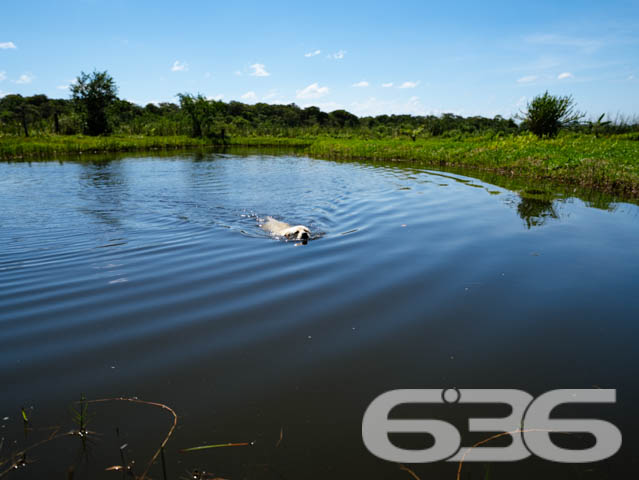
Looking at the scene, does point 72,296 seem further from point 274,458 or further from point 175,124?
point 175,124

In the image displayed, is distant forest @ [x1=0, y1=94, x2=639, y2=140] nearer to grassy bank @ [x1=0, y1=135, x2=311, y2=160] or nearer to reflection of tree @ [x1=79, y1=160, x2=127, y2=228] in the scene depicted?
grassy bank @ [x1=0, y1=135, x2=311, y2=160]

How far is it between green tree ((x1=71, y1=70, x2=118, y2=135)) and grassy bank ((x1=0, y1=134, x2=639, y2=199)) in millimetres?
12836

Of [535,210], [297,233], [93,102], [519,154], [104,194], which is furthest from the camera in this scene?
[93,102]

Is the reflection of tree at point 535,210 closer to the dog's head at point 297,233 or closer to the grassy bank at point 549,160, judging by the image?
the grassy bank at point 549,160

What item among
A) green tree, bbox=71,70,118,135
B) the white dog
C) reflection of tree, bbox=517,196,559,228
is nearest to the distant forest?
green tree, bbox=71,70,118,135

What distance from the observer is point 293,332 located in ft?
11.3

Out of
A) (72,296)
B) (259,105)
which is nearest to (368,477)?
(72,296)

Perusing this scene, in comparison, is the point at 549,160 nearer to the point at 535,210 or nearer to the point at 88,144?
the point at 535,210

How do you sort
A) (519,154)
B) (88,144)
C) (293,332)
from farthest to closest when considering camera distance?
(88,144), (519,154), (293,332)

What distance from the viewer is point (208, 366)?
2914 millimetres

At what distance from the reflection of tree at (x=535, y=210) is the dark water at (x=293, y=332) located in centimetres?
50

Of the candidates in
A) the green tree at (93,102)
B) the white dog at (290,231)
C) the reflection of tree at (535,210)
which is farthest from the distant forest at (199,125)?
the white dog at (290,231)

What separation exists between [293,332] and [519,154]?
1798cm

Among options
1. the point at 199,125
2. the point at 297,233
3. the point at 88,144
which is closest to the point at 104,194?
the point at 297,233
